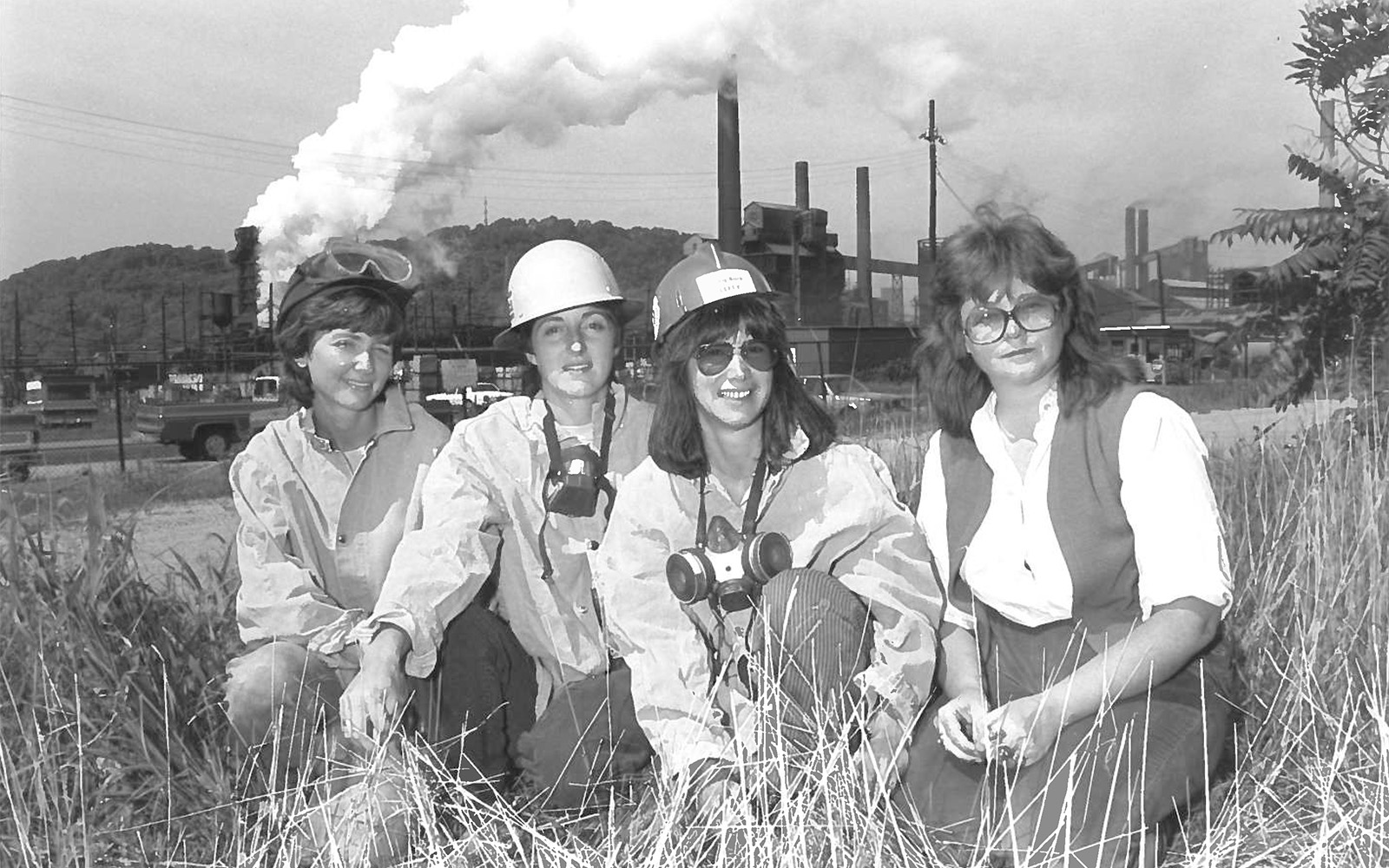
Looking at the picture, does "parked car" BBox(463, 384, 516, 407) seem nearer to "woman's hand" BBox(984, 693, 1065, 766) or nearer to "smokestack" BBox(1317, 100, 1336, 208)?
"smokestack" BBox(1317, 100, 1336, 208)

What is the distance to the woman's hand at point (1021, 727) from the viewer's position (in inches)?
98.4

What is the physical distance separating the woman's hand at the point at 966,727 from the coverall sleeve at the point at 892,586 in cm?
11

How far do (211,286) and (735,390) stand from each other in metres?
43.2

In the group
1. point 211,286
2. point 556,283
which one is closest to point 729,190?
point 556,283

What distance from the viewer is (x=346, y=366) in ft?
10.6

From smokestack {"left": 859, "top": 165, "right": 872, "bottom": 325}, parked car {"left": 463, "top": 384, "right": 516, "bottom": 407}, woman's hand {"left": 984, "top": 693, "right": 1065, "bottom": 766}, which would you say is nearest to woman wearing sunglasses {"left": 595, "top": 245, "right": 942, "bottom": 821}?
woman's hand {"left": 984, "top": 693, "right": 1065, "bottom": 766}

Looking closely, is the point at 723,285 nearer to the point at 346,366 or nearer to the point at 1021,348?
the point at 1021,348

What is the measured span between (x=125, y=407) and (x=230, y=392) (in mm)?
9383

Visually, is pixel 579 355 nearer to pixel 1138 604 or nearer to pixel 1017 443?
pixel 1017 443

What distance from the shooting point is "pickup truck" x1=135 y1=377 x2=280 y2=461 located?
18.7 metres

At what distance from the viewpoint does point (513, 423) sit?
3.23m

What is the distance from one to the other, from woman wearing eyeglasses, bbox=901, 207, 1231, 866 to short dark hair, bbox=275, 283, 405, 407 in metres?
1.47

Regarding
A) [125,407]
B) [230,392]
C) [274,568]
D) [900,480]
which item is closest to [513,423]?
[274,568]

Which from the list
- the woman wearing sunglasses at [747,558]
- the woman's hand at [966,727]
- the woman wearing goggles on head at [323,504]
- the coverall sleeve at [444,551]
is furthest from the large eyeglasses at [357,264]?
the woman's hand at [966,727]
